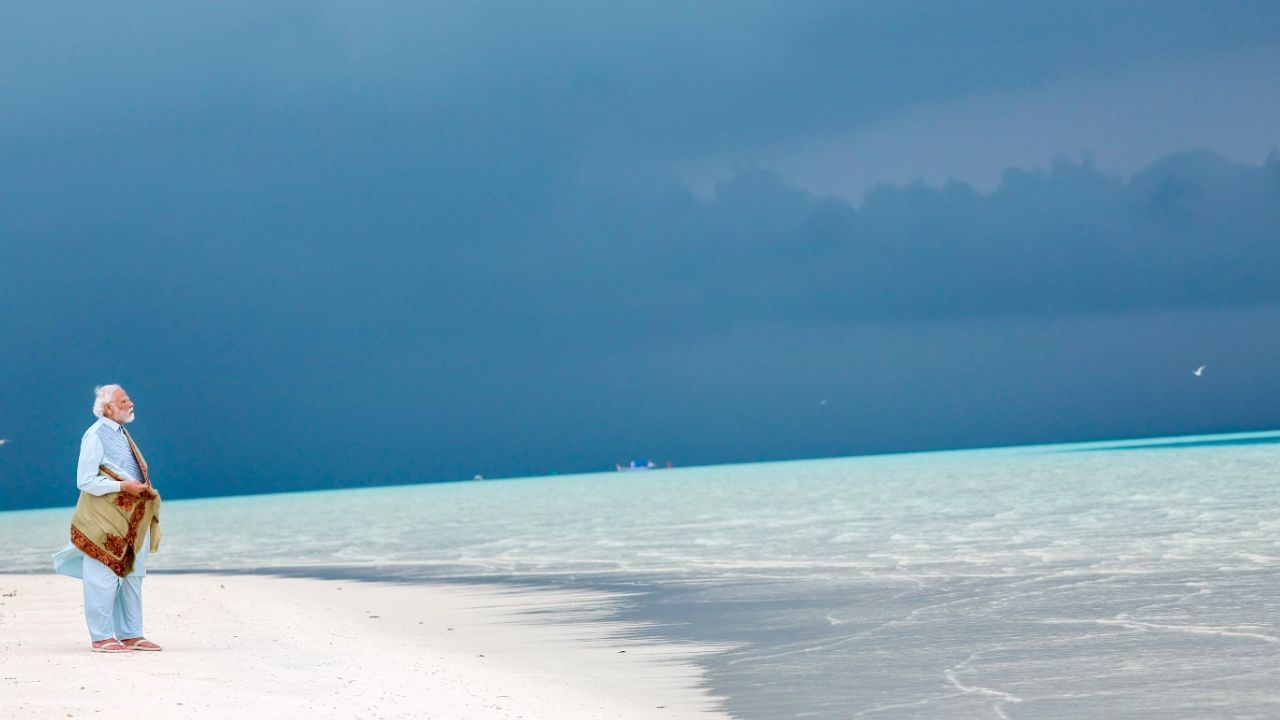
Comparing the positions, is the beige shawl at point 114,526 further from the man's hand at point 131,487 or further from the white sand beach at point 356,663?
the white sand beach at point 356,663

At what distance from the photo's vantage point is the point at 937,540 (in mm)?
24281

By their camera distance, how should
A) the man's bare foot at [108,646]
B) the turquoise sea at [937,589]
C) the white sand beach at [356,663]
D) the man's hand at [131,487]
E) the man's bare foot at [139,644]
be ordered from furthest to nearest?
1. the man's bare foot at [139,644]
2. the man's bare foot at [108,646]
3. the man's hand at [131,487]
4. the turquoise sea at [937,589]
5. the white sand beach at [356,663]

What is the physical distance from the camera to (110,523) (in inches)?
418

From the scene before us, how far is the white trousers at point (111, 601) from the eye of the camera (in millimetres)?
10656

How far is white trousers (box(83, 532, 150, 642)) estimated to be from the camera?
10656 mm

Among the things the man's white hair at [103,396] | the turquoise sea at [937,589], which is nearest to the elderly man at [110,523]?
the man's white hair at [103,396]

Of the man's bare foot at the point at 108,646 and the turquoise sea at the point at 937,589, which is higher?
the man's bare foot at the point at 108,646

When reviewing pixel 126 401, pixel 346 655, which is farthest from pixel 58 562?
pixel 346 655

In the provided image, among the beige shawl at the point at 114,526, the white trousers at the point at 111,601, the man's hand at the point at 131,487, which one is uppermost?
the man's hand at the point at 131,487

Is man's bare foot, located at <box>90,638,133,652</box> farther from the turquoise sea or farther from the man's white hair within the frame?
the turquoise sea

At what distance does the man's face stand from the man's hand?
523 mm

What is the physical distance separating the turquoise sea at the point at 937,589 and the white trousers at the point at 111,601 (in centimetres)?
458

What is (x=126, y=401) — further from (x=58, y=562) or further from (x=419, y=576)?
(x=419, y=576)

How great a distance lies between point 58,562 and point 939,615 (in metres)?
8.02
